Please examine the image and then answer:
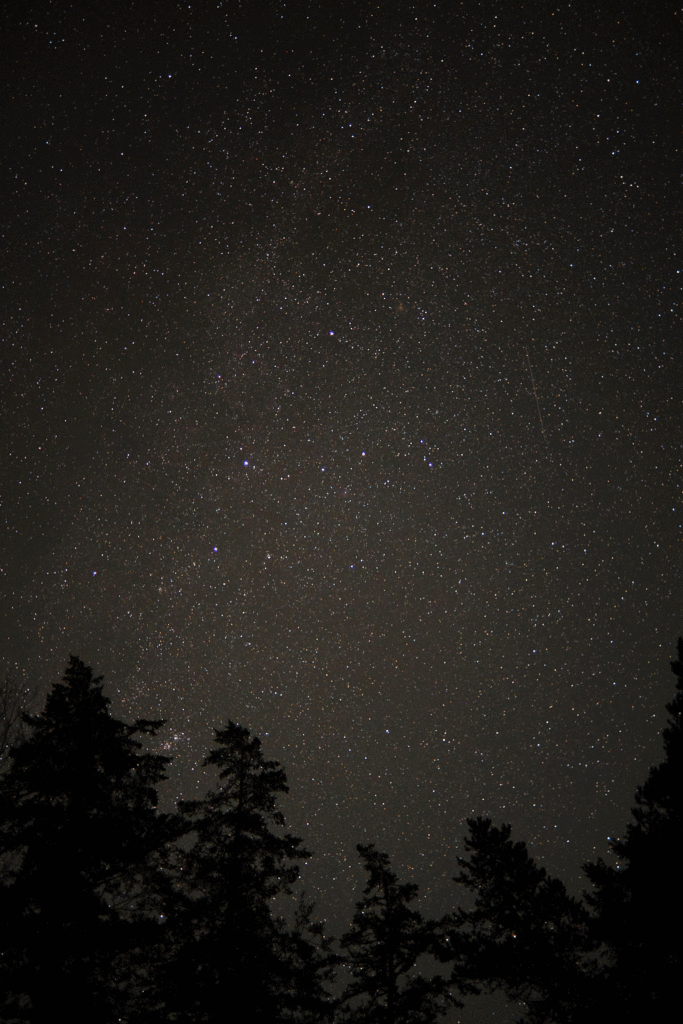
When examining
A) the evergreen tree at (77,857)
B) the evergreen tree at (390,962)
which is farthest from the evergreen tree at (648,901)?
the evergreen tree at (77,857)

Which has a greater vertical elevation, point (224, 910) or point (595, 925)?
point (224, 910)

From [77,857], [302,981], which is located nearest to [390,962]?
[302,981]

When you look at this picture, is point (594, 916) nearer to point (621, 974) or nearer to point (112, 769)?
point (621, 974)

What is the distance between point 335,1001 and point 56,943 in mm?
6350

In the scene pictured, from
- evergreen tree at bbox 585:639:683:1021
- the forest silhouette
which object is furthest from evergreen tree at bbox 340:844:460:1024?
evergreen tree at bbox 585:639:683:1021

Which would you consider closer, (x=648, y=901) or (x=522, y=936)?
(x=648, y=901)

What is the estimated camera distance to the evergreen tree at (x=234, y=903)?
9.59m

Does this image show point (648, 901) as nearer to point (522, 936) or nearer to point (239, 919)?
point (522, 936)

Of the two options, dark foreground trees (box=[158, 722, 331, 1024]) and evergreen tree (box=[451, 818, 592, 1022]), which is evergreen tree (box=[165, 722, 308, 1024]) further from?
evergreen tree (box=[451, 818, 592, 1022])

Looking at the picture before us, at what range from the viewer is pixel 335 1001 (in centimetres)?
1174

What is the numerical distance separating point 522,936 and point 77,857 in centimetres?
798

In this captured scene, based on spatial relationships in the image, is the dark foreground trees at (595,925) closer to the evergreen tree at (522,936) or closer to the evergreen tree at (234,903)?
the evergreen tree at (522,936)

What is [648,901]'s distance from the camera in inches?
374

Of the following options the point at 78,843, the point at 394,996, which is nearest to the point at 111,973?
the point at 78,843
